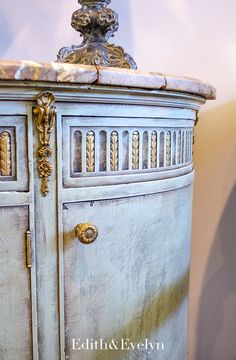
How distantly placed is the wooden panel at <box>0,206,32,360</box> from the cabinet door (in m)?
0.05

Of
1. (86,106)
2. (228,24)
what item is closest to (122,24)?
(228,24)

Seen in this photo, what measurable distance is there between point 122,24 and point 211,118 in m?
0.33

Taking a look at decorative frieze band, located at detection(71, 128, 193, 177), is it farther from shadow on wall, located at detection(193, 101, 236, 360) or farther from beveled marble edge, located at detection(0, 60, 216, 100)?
shadow on wall, located at detection(193, 101, 236, 360)

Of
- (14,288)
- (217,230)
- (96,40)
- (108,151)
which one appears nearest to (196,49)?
(96,40)

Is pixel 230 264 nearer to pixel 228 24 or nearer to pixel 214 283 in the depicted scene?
pixel 214 283

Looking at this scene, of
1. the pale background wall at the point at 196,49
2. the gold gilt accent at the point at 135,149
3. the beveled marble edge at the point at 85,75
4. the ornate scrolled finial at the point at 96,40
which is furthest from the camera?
the pale background wall at the point at 196,49

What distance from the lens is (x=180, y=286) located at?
2.09 feet

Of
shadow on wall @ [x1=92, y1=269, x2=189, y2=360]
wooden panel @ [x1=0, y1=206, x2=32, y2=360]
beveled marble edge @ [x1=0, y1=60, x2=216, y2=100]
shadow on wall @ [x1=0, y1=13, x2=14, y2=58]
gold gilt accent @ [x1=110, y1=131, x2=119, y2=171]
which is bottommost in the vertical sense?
shadow on wall @ [x1=92, y1=269, x2=189, y2=360]

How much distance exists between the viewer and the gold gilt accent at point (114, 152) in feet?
1.62

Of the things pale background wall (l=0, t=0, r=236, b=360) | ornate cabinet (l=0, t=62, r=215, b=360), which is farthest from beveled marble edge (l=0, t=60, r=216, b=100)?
pale background wall (l=0, t=0, r=236, b=360)

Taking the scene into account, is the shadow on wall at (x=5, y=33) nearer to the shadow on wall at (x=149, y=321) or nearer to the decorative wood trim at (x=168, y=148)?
the decorative wood trim at (x=168, y=148)

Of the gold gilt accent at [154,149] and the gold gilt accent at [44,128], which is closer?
the gold gilt accent at [44,128]

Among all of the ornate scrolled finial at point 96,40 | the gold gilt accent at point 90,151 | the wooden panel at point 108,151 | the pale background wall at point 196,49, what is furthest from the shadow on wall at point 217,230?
the gold gilt accent at point 90,151

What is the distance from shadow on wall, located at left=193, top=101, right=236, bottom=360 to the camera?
3.22 ft
